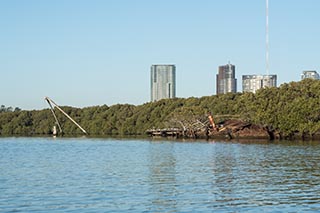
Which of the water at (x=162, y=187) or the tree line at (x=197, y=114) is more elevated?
the tree line at (x=197, y=114)

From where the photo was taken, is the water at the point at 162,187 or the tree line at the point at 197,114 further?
the tree line at the point at 197,114

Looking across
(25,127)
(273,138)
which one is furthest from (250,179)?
(25,127)

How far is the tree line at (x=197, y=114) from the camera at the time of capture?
92562mm

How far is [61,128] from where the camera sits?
556ft

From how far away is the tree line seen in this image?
92.6 m

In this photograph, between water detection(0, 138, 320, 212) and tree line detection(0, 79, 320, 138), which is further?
tree line detection(0, 79, 320, 138)

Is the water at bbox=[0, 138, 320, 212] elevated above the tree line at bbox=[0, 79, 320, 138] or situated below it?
below

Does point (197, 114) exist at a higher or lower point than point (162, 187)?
higher

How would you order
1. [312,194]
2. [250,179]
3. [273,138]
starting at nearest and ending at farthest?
[312,194] → [250,179] → [273,138]

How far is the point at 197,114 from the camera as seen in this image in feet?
363

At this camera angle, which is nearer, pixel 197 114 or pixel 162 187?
pixel 162 187

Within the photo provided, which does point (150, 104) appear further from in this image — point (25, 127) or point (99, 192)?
point (99, 192)

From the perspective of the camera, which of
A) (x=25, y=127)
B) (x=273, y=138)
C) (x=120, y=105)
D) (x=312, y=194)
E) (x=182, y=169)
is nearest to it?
(x=312, y=194)

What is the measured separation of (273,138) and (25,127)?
95.7 metres
